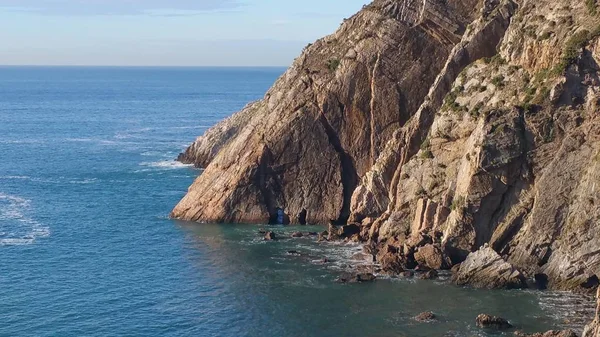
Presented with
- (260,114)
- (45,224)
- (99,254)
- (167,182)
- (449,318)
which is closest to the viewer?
(449,318)

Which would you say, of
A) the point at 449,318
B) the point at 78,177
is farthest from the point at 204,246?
the point at 78,177

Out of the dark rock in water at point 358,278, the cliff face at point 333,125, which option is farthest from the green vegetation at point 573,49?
the dark rock in water at point 358,278

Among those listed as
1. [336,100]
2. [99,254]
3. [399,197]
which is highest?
→ [336,100]

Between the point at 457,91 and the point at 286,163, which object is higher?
the point at 457,91

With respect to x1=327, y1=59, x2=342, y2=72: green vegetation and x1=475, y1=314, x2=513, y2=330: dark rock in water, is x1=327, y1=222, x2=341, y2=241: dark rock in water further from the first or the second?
x1=475, y1=314, x2=513, y2=330: dark rock in water

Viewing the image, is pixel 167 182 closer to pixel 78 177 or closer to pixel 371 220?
pixel 78 177

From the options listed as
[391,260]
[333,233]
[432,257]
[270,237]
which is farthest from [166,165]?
[432,257]
